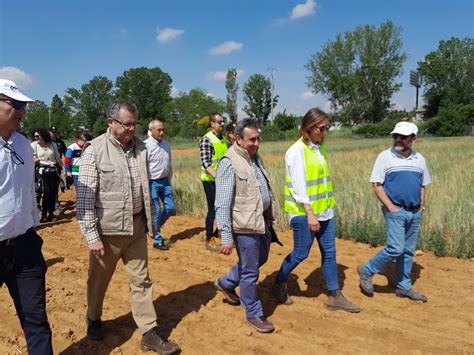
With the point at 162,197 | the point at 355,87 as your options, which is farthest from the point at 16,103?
the point at 355,87

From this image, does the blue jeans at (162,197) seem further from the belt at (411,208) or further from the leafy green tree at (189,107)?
the leafy green tree at (189,107)

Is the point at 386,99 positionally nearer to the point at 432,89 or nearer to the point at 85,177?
the point at 432,89

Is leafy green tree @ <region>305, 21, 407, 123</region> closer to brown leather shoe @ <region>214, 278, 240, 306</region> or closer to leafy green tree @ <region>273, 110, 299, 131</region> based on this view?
leafy green tree @ <region>273, 110, 299, 131</region>

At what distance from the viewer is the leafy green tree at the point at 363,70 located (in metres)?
67.9

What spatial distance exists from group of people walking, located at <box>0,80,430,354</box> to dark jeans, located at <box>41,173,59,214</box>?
5898mm

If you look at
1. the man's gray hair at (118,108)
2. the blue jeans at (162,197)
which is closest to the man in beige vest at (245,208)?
the man's gray hair at (118,108)

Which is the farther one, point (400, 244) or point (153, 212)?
point (400, 244)

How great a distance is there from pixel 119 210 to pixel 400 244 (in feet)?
9.21

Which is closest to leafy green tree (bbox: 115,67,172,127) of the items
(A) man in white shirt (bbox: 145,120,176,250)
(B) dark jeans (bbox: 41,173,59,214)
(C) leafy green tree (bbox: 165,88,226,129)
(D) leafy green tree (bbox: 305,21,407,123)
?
(C) leafy green tree (bbox: 165,88,226,129)

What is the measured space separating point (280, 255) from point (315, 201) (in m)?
2.19

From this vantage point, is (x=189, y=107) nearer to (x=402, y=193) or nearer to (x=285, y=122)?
(x=285, y=122)

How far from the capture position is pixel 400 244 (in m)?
4.17

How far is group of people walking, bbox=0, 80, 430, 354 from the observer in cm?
265

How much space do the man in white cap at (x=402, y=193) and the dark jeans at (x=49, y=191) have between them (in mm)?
7019
